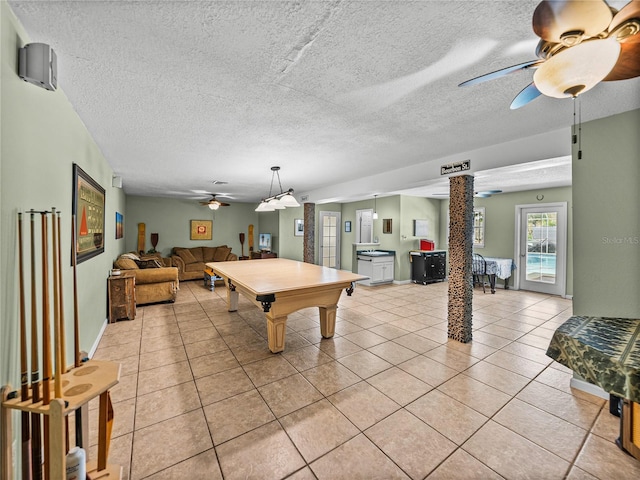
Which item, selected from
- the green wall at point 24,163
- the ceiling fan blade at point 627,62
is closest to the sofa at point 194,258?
the green wall at point 24,163

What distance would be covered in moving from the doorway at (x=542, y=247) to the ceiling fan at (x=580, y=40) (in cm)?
612

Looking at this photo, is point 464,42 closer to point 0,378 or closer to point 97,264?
point 0,378

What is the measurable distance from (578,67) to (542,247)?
6.68 metres

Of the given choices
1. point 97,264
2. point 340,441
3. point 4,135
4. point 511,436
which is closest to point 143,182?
point 97,264

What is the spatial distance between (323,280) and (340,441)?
5.53 ft

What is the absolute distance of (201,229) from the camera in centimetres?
880

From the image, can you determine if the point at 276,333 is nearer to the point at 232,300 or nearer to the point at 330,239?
the point at 232,300

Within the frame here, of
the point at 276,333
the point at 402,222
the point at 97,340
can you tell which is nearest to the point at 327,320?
the point at 276,333

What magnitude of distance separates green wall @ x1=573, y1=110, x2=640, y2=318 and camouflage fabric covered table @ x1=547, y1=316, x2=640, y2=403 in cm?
43

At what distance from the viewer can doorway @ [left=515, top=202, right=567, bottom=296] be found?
5.89 meters

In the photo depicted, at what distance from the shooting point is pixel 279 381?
2.53 meters

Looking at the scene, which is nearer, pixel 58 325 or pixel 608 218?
pixel 58 325

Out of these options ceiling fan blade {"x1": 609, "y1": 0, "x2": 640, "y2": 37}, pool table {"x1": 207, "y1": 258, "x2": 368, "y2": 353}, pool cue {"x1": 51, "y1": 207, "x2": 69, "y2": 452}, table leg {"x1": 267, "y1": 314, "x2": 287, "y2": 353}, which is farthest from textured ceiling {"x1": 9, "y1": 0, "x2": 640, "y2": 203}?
table leg {"x1": 267, "y1": 314, "x2": 287, "y2": 353}

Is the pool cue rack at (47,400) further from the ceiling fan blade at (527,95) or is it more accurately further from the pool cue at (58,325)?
the ceiling fan blade at (527,95)
